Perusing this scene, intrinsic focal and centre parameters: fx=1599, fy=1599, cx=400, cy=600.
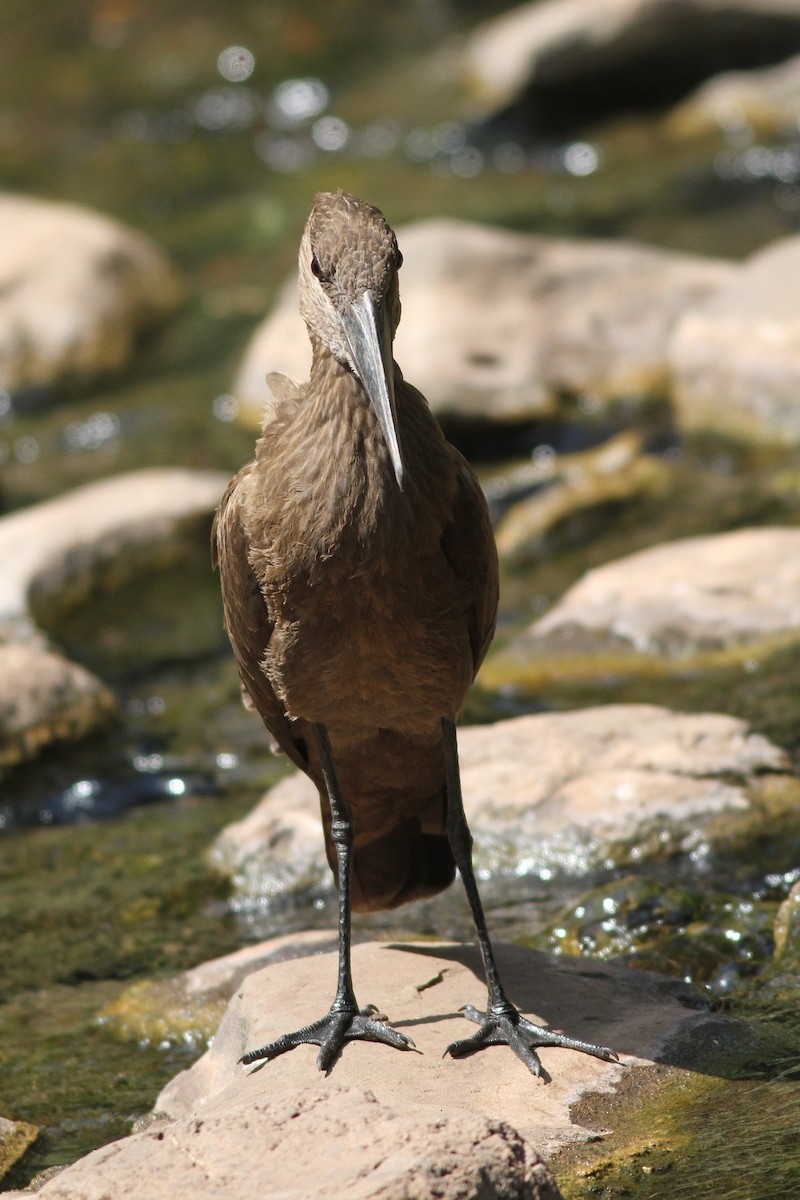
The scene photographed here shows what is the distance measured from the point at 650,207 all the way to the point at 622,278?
3860 millimetres

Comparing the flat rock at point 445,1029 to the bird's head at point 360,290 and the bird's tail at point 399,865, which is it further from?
the bird's head at point 360,290

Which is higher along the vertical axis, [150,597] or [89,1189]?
[89,1189]

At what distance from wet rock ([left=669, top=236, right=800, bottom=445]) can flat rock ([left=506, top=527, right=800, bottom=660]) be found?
5.97 feet

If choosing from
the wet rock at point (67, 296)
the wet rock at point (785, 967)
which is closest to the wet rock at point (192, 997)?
the wet rock at point (785, 967)

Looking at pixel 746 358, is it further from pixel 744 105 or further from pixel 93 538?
pixel 744 105

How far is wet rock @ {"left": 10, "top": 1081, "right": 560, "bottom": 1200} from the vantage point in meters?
3.63

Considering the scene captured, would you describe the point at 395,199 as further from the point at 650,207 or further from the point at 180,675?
the point at 180,675

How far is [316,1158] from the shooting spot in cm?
378

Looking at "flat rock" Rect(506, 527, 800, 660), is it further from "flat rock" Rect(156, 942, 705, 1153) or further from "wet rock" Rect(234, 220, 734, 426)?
"flat rock" Rect(156, 942, 705, 1153)

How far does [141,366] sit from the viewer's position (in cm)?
1297

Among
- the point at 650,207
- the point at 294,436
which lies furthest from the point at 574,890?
the point at 650,207

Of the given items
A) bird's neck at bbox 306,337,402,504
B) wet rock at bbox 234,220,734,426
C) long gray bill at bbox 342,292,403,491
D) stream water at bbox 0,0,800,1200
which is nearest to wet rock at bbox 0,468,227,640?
stream water at bbox 0,0,800,1200

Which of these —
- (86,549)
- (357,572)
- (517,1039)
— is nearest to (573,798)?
(517,1039)

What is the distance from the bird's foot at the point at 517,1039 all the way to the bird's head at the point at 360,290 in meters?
1.68
